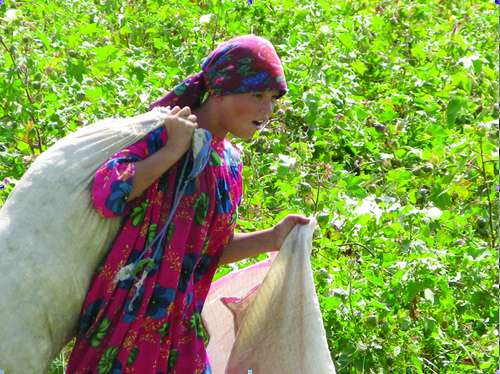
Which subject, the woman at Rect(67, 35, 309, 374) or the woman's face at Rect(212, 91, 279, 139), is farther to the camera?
the woman's face at Rect(212, 91, 279, 139)

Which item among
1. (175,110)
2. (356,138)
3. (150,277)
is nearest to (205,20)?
(356,138)

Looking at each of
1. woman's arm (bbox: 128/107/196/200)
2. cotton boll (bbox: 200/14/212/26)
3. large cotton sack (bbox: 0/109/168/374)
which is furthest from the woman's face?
cotton boll (bbox: 200/14/212/26)

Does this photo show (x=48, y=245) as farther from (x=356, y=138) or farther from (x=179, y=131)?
(x=356, y=138)

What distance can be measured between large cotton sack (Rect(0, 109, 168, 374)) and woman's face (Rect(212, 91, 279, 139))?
0.26m

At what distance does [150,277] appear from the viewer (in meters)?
1.68

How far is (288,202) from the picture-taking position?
277cm

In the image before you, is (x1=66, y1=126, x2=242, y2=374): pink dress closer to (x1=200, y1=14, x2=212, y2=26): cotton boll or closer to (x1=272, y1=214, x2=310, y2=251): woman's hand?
(x1=272, y1=214, x2=310, y2=251): woman's hand

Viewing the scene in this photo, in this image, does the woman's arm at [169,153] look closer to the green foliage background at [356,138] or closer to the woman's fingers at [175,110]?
the woman's fingers at [175,110]

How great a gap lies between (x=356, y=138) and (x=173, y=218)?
1.74m

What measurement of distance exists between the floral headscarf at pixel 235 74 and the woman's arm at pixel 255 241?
37 cm

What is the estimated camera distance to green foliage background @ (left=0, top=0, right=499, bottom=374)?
2.38 meters

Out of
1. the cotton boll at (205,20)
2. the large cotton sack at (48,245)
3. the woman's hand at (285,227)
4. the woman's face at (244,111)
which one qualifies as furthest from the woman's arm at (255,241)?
the cotton boll at (205,20)

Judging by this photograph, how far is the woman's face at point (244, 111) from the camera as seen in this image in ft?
5.72

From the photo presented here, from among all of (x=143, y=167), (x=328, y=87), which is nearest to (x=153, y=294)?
(x=143, y=167)
